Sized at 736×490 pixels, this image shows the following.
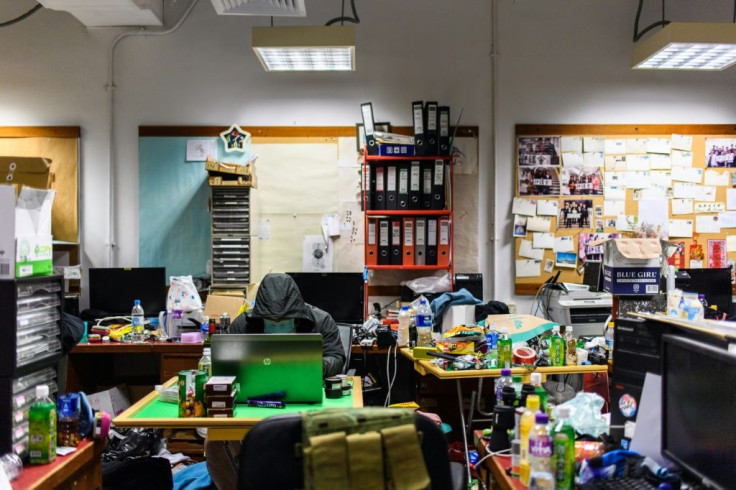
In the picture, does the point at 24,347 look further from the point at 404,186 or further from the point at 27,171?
the point at 404,186

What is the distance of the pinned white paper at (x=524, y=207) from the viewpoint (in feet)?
16.1

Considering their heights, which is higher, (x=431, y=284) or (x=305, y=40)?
(x=305, y=40)

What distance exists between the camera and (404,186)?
15.1 ft

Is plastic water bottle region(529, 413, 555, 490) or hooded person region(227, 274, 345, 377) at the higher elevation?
hooded person region(227, 274, 345, 377)

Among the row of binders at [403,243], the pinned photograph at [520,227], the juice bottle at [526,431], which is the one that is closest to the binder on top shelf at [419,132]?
the row of binders at [403,243]

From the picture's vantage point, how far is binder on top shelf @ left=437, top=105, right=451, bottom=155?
4543mm

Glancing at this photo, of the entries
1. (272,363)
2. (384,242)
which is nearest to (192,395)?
(272,363)

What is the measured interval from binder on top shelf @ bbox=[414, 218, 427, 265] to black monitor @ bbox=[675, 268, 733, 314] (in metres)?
1.82

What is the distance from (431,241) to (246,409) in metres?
2.62

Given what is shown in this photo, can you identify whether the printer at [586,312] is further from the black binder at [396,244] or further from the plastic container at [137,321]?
the plastic container at [137,321]

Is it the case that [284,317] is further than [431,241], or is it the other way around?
[431,241]

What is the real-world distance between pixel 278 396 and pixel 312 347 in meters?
0.26

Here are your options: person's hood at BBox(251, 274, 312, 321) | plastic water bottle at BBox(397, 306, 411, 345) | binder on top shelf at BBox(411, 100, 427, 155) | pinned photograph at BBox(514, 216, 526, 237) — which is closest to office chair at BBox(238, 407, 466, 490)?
person's hood at BBox(251, 274, 312, 321)

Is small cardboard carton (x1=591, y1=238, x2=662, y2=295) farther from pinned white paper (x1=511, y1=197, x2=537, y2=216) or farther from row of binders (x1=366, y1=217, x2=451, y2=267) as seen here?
pinned white paper (x1=511, y1=197, x2=537, y2=216)
